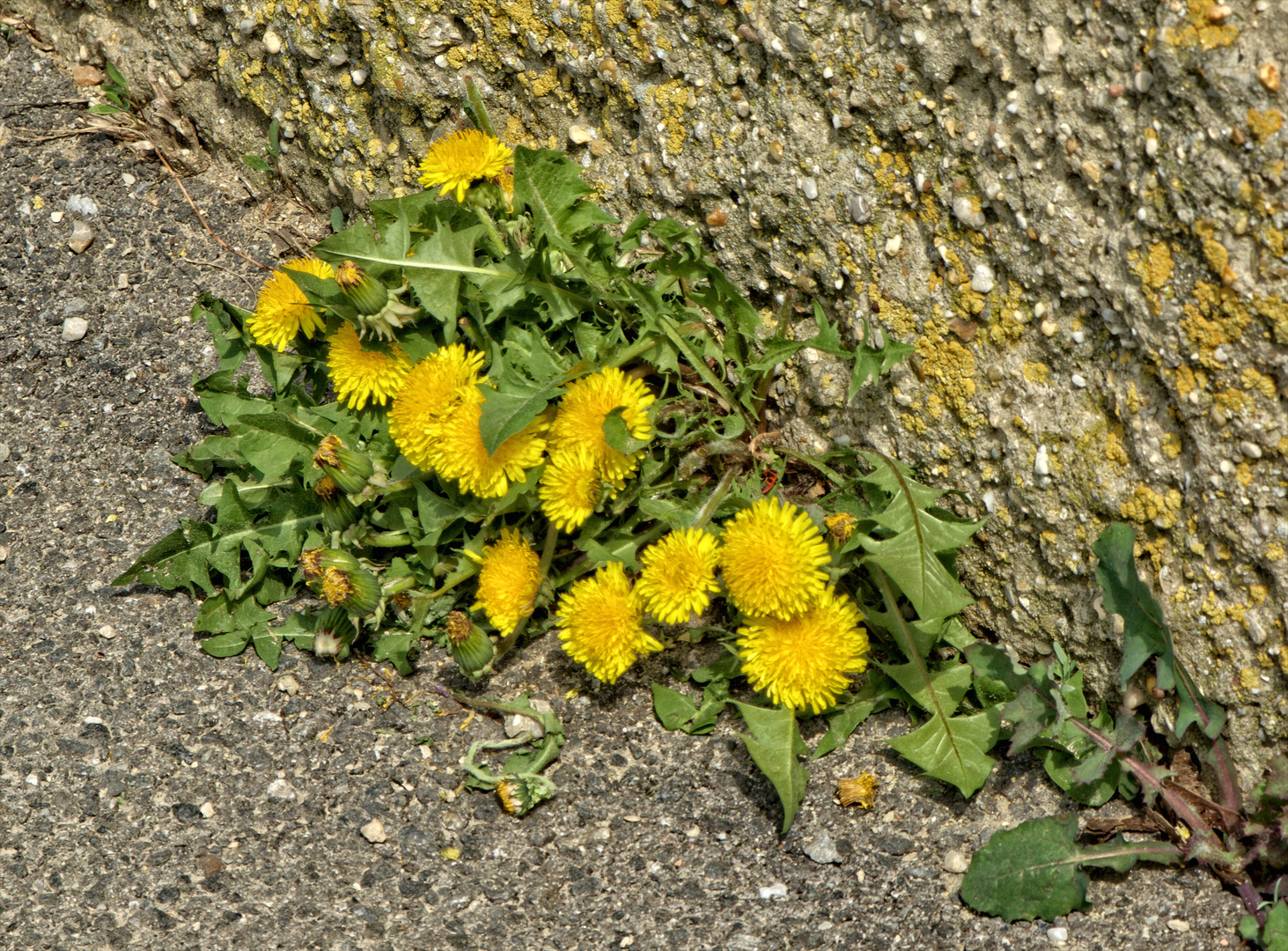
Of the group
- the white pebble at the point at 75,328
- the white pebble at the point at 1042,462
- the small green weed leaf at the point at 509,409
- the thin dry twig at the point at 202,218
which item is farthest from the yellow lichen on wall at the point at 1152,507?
the white pebble at the point at 75,328

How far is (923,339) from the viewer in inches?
89.0

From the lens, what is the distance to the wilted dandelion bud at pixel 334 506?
7.93 feet

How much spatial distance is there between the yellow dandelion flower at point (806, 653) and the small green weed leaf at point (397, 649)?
737 mm

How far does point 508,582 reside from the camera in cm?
229

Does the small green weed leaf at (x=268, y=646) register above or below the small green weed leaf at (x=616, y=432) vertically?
below

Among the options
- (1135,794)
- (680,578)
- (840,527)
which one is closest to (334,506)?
(680,578)

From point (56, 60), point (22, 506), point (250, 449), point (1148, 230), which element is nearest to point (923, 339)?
point (1148, 230)

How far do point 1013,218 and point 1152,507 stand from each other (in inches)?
22.7

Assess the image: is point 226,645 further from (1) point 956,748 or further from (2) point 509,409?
(1) point 956,748

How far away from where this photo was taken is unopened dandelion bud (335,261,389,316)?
7.37 feet

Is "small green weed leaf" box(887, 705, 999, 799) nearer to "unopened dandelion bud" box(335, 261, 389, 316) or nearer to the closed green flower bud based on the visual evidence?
the closed green flower bud

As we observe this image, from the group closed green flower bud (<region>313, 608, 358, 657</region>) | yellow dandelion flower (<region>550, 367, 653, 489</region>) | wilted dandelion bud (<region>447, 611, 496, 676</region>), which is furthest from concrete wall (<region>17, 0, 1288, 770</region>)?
closed green flower bud (<region>313, 608, 358, 657</region>)

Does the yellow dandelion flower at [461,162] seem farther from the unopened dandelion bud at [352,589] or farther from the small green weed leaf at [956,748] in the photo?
the small green weed leaf at [956,748]

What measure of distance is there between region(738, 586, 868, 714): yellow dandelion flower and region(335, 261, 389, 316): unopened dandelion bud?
39.0 inches
